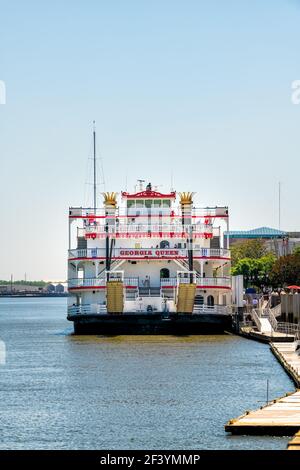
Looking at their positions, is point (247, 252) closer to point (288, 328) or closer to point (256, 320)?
point (256, 320)

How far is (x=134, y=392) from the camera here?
145ft

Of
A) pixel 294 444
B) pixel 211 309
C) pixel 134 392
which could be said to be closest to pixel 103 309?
pixel 211 309

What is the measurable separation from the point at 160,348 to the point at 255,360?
306 inches

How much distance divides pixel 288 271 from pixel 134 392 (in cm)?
7833

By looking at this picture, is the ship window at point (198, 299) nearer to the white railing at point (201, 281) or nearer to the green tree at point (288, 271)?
the white railing at point (201, 281)

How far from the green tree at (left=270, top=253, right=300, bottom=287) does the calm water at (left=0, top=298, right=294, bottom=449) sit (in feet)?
171

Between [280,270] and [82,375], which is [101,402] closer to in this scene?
[82,375]

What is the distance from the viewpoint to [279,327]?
78.9 m

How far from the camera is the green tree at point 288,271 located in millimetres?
120625

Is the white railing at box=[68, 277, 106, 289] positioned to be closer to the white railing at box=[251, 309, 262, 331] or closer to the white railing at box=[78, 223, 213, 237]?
the white railing at box=[78, 223, 213, 237]

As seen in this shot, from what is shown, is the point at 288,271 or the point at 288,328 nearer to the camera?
the point at 288,328
